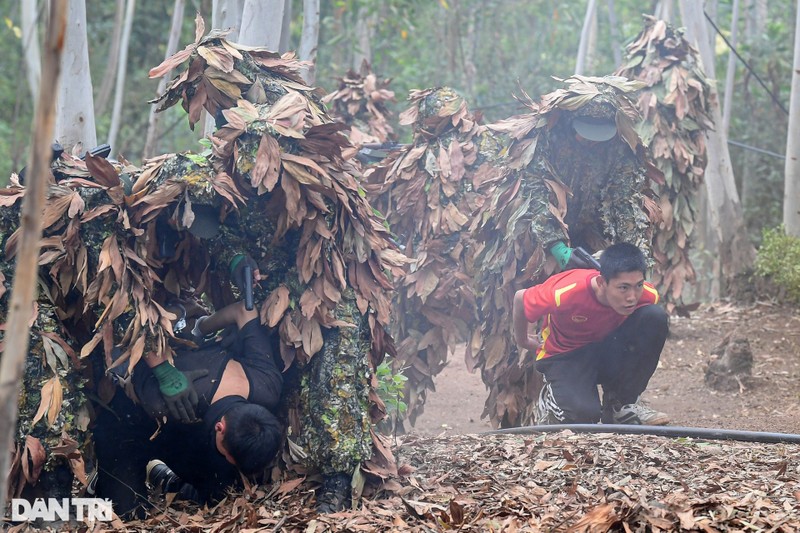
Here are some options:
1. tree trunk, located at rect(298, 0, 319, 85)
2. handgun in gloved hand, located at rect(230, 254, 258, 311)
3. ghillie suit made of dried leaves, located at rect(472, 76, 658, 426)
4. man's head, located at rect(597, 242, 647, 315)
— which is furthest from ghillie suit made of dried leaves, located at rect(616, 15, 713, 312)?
handgun in gloved hand, located at rect(230, 254, 258, 311)

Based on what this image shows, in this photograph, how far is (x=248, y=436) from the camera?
13.5ft

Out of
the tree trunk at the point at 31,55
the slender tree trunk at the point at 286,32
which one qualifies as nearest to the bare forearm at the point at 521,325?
the slender tree trunk at the point at 286,32

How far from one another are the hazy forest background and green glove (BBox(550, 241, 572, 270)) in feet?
28.3

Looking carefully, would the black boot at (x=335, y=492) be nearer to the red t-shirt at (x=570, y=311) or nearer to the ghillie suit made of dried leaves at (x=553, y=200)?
the red t-shirt at (x=570, y=311)

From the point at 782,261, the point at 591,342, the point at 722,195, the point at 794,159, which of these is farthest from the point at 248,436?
the point at 722,195

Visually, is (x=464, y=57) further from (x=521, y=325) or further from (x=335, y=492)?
(x=335, y=492)

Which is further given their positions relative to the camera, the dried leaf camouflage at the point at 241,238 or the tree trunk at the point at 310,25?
the tree trunk at the point at 310,25

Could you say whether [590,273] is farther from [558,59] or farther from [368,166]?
[558,59]

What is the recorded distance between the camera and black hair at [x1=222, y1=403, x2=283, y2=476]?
4098mm

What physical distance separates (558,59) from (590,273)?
14.8 m

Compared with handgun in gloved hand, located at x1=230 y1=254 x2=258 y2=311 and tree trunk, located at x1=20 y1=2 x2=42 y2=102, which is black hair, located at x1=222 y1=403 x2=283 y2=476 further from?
tree trunk, located at x1=20 y1=2 x2=42 y2=102

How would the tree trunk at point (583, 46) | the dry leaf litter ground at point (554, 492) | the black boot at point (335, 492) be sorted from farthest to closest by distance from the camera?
the tree trunk at point (583, 46) < the black boot at point (335, 492) < the dry leaf litter ground at point (554, 492)

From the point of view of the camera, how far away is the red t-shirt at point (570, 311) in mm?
5484

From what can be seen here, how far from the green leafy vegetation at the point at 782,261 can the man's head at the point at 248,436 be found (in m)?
7.13
